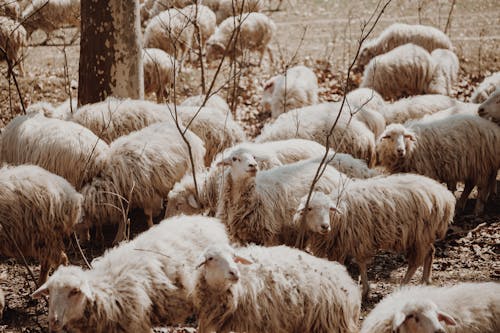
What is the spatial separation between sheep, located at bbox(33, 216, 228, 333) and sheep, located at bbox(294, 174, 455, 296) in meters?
1.25

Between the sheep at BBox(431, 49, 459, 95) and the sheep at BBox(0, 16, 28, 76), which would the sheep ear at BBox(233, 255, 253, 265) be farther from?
the sheep at BBox(0, 16, 28, 76)

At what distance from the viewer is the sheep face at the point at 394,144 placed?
299 inches

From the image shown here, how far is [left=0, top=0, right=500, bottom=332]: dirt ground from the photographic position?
249 inches

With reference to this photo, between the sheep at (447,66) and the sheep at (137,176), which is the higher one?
the sheep at (447,66)

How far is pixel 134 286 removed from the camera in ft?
16.1

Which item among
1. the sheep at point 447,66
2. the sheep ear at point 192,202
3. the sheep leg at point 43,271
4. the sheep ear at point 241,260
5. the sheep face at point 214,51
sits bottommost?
the sheep leg at point 43,271

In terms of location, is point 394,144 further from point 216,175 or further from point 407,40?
point 407,40

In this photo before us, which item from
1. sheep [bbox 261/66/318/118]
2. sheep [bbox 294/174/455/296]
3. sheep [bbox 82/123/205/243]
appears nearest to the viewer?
sheep [bbox 294/174/455/296]

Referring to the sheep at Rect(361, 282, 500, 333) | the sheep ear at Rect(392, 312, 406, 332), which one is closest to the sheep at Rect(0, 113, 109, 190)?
the sheep at Rect(361, 282, 500, 333)

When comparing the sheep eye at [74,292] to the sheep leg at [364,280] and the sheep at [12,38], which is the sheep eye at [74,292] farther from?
the sheep at [12,38]

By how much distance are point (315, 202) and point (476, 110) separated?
3981 mm

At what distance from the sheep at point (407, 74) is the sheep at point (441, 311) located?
21.9ft

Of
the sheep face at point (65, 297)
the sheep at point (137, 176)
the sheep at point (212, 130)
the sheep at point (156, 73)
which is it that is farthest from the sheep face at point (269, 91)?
the sheep face at point (65, 297)

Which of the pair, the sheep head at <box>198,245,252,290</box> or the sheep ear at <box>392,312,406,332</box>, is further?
the sheep head at <box>198,245,252,290</box>
